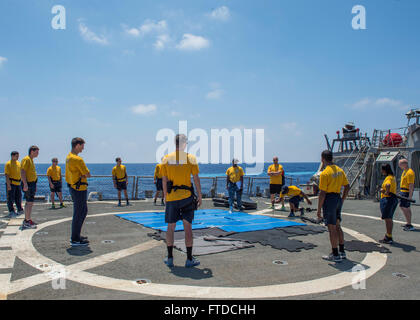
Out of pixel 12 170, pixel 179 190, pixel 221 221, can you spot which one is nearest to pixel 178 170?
pixel 179 190

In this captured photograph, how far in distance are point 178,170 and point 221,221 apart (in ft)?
14.8

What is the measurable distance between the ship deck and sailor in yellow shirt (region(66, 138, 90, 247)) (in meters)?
0.28

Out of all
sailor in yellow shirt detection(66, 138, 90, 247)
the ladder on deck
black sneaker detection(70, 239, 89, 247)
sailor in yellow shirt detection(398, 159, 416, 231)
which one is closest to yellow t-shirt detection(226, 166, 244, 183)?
sailor in yellow shirt detection(398, 159, 416, 231)

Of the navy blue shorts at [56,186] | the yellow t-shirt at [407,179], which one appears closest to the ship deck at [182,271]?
the yellow t-shirt at [407,179]

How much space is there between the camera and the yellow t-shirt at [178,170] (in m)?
4.92

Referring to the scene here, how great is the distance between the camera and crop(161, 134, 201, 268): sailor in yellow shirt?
492 cm

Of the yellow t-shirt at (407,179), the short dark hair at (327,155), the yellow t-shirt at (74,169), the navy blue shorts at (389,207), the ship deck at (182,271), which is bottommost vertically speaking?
the ship deck at (182,271)

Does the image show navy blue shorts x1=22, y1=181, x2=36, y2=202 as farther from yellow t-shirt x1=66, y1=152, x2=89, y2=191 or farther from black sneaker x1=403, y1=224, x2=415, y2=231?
black sneaker x1=403, y1=224, x2=415, y2=231

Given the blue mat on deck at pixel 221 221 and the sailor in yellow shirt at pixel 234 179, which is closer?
the blue mat on deck at pixel 221 221

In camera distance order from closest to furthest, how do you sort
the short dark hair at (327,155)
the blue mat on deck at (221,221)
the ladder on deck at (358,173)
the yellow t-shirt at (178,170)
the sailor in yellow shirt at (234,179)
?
the yellow t-shirt at (178,170), the short dark hair at (327,155), the blue mat on deck at (221,221), the sailor in yellow shirt at (234,179), the ladder on deck at (358,173)

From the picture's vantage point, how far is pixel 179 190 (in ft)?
16.2

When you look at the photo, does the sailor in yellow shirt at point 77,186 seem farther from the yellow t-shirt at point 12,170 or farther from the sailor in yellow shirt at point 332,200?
the sailor in yellow shirt at point 332,200

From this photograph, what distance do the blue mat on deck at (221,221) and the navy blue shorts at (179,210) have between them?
9.09 feet

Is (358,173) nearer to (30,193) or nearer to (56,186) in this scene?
(56,186)
